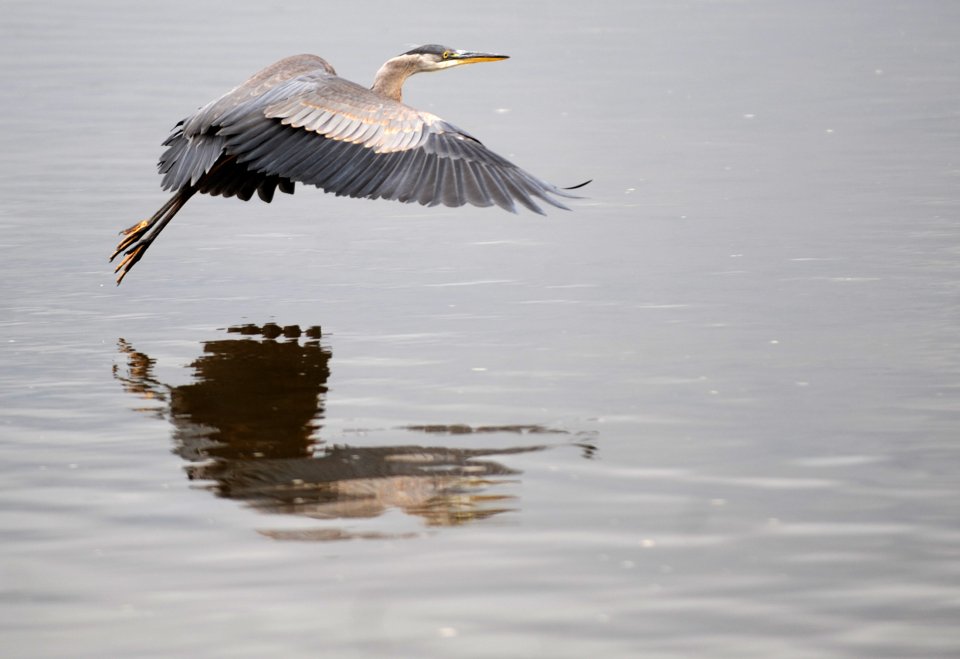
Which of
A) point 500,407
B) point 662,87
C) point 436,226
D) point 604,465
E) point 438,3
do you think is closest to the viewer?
point 604,465

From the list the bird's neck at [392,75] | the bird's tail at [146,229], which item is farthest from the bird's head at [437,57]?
the bird's tail at [146,229]

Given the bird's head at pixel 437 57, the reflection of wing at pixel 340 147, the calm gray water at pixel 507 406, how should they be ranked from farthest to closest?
the bird's head at pixel 437 57, the reflection of wing at pixel 340 147, the calm gray water at pixel 507 406

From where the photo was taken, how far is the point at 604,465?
20.1 feet

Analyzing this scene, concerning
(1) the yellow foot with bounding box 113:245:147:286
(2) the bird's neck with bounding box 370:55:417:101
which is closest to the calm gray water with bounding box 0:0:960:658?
(1) the yellow foot with bounding box 113:245:147:286

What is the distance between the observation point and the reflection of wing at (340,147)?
759 centimetres

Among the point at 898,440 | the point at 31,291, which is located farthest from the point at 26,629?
the point at 31,291

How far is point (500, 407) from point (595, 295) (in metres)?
2.19

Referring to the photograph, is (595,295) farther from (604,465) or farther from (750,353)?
(604,465)

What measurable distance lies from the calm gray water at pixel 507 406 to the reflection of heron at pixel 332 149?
2.52 ft

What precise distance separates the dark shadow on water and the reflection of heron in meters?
0.92

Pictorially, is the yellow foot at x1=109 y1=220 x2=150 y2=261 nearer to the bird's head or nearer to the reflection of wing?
the reflection of wing

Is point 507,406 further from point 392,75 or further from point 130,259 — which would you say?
point 392,75

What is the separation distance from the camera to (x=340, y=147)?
26.2 feet

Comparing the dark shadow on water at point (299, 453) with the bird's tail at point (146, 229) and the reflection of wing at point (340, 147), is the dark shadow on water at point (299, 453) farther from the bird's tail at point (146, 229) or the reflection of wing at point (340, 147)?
the bird's tail at point (146, 229)
